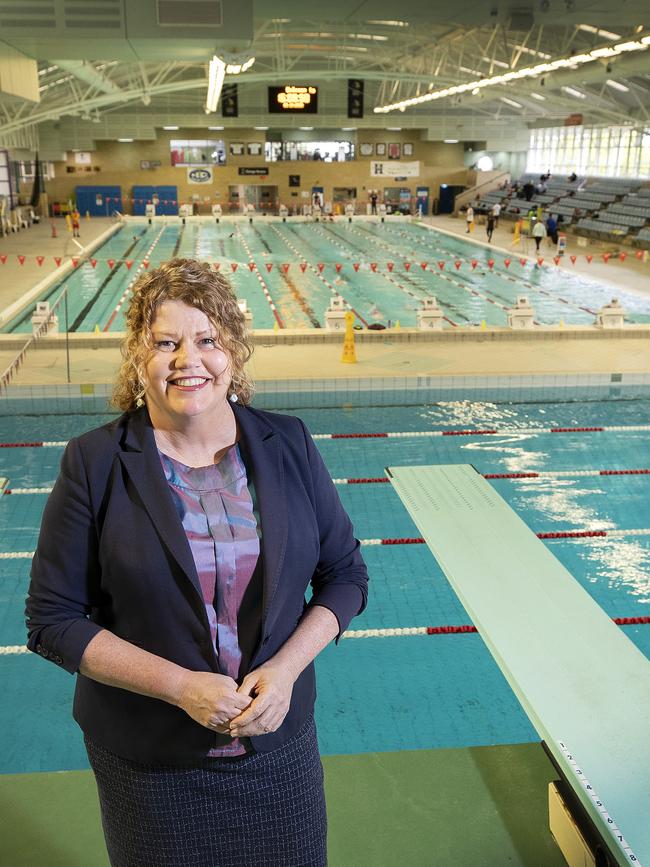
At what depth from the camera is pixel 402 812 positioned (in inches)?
108

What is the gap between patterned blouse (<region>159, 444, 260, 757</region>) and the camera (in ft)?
5.06

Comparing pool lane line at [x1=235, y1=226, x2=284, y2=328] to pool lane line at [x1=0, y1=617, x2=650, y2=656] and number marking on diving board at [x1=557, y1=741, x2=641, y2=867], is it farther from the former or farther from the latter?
number marking on diving board at [x1=557, y1=741, x2=641, y2=867]

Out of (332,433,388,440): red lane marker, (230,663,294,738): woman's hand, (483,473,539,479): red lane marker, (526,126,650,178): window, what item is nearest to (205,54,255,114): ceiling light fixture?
(332,433,388,440): red lane marker


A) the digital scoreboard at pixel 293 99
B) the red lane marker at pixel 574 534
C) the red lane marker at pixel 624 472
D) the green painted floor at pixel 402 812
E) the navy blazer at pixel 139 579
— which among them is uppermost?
the digital scoreboard at pixel 293 99

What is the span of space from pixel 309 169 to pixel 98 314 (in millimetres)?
28653

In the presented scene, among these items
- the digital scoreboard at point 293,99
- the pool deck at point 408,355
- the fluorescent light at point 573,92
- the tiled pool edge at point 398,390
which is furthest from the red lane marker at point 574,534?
the fluorescent light at point 573,92

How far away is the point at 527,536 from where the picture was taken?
5258 mm

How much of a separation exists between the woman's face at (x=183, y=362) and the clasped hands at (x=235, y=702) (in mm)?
506

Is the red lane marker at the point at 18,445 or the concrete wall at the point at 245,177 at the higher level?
the concrete wall at the point at 245,177

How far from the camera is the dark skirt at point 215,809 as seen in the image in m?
1.59

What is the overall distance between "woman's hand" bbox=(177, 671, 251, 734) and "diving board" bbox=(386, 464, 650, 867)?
61.8 inches

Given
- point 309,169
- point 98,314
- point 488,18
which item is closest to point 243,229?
point 309,169

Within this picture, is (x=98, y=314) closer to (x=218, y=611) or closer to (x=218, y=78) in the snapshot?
(x=218, y=78)

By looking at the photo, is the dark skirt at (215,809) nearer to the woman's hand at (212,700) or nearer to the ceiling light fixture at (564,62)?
the woman's hand at (212,700)
